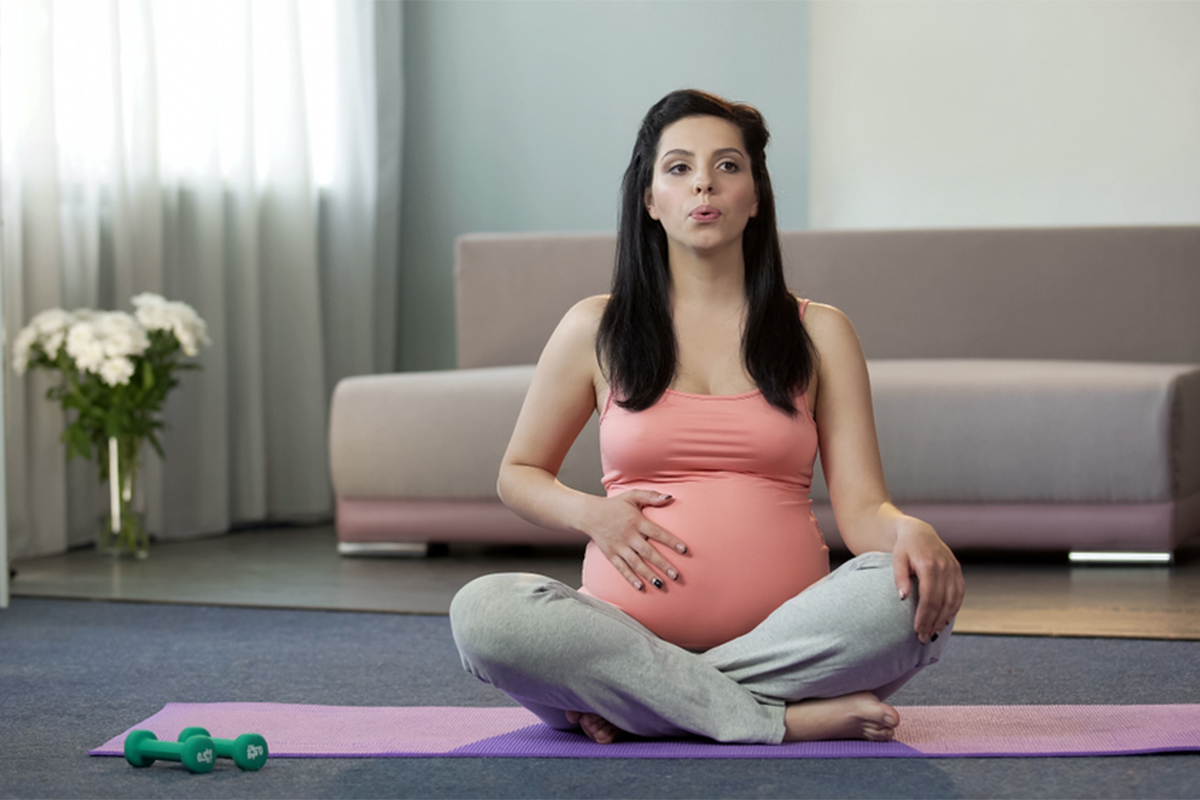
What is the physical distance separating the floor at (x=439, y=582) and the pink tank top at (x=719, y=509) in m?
0.85

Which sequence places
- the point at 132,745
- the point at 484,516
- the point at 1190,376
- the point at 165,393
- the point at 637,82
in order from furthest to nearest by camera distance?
the point at 637,82
the point at 165,393
the point at 484,516
the point at 1190,376
the point at 132,745

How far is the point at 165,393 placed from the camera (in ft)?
11.2

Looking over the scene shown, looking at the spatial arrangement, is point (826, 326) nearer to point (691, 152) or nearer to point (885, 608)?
point (691, 152)

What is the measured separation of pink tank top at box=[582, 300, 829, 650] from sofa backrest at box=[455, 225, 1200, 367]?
203 centimetres

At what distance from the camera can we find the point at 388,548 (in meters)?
3.22

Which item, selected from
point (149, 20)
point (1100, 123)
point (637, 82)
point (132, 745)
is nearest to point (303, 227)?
point (149, 20)

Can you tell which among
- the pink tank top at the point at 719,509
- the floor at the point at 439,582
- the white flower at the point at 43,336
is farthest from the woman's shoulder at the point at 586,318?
the white flower at the point at 43,336

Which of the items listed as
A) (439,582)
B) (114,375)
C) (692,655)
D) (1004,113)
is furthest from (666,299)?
(1004,113)

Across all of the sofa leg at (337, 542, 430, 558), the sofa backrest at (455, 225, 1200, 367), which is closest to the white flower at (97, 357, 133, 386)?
the sofa leg at (337, 542, 430, 558)

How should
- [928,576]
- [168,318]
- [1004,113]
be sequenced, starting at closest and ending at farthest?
[928,576]
[168,318]
[1004,113]

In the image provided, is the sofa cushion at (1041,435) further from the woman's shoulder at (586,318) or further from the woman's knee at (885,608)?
the woman's knee at (885,608)

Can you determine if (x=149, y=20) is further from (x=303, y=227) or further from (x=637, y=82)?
(x=637, y=82)

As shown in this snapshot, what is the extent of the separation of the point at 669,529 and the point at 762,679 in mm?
193

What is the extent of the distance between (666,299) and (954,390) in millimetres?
1498
